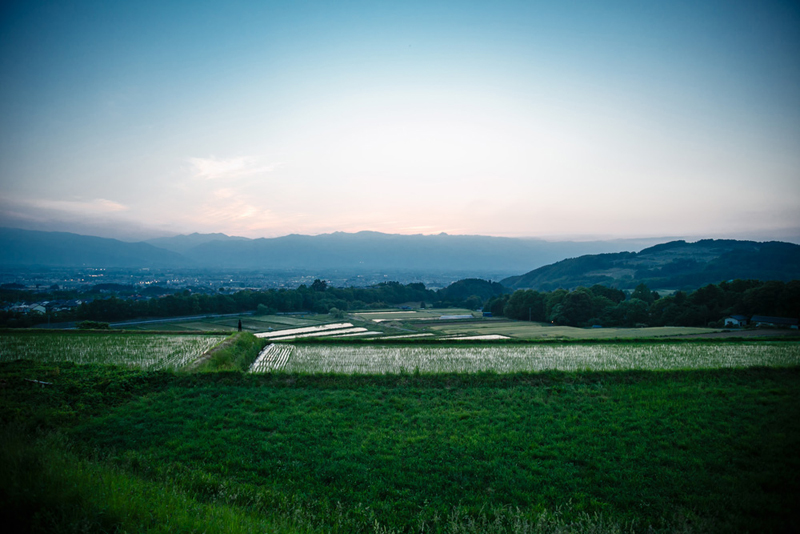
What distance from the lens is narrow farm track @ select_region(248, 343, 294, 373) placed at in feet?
57.6

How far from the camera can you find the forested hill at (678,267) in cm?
10819

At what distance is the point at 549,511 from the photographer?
6262 mm

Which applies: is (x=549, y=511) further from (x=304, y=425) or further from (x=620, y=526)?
(x=304, y=425)

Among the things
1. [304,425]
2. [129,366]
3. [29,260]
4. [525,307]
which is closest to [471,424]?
[304,425]

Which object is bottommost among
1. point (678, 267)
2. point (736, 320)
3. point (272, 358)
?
point (272, 358)

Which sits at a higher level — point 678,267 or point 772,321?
point 678,267

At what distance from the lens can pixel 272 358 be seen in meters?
20.6

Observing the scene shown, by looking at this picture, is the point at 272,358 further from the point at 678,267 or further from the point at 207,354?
the point at 678,267

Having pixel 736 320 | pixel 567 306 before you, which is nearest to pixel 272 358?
pixel 567 306

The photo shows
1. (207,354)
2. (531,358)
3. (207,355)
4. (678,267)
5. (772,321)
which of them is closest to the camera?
(207,355)

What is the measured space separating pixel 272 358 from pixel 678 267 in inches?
6609

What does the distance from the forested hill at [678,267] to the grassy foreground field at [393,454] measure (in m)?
109

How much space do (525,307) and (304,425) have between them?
5194cm

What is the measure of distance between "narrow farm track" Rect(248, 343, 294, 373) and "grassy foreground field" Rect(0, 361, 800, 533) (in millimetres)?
3374
